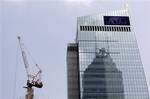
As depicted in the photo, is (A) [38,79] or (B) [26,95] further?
(A) [38,79]

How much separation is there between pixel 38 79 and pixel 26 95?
15.1 m

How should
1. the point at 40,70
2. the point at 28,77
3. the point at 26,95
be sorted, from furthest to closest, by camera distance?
1. the point at 40,70
2. the point at 28,77
3. the point at 26,95

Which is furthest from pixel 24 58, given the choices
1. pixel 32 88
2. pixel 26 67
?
pixel 32 88

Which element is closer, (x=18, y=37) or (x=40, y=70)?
(x=18, y=37)

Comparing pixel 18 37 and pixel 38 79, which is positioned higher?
pixel 18 37

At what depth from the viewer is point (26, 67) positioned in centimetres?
18162

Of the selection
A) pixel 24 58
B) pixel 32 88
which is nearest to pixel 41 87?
pixel 32 88

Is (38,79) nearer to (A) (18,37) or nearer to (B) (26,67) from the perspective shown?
(B) (26,67)

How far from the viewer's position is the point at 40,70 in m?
195

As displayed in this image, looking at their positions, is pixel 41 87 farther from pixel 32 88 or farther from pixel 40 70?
pixel 40 70

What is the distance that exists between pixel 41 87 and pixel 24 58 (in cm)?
1606

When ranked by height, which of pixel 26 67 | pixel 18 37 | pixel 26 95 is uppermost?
pixel 18 37

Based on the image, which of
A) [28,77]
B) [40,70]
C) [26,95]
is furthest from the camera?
[40,70]

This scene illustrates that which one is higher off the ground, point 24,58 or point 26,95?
point 24,58
